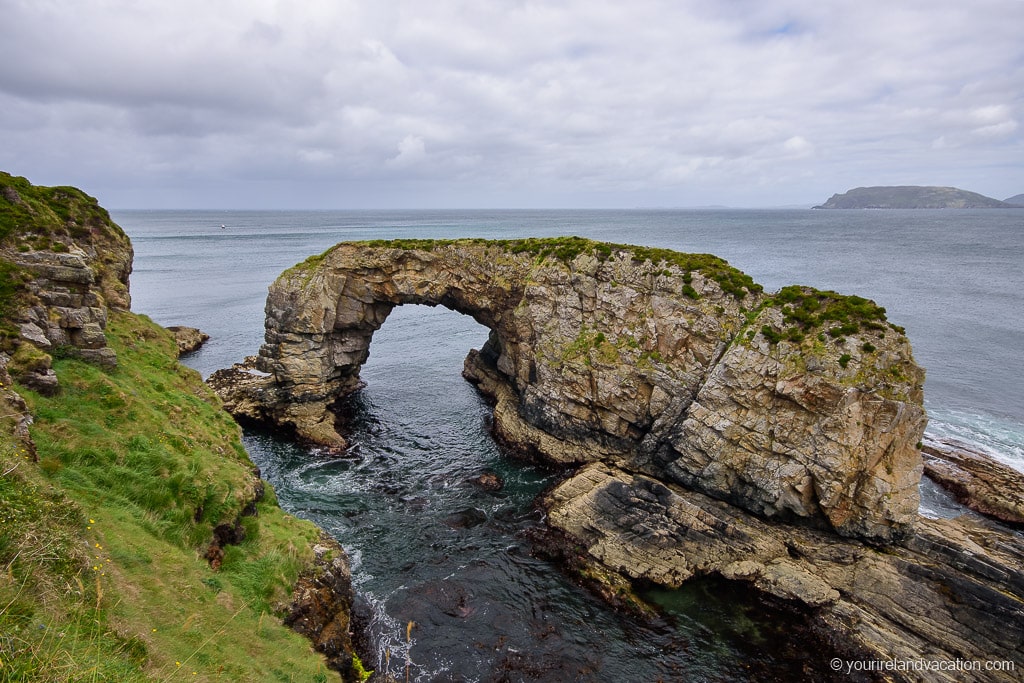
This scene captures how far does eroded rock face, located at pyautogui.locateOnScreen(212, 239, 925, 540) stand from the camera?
25406 millimetres

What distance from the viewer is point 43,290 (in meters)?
20.5

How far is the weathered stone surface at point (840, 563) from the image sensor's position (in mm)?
Answer: 21875

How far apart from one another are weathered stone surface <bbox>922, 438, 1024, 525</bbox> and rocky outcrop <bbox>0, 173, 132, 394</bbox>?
47087mm

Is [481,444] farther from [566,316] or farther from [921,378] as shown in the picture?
[921,378]

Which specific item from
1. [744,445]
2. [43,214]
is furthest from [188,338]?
[744,445]

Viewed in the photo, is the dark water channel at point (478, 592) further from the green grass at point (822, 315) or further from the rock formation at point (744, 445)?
the green grass at point (822, 315)

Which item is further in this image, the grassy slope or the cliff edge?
the cliff edge

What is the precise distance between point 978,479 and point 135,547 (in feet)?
149

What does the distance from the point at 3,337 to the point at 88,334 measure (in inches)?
129

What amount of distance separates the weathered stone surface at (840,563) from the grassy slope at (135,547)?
15.0 metres

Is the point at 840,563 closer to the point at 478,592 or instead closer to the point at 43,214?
the point at 478,592

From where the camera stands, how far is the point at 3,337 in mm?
17703
